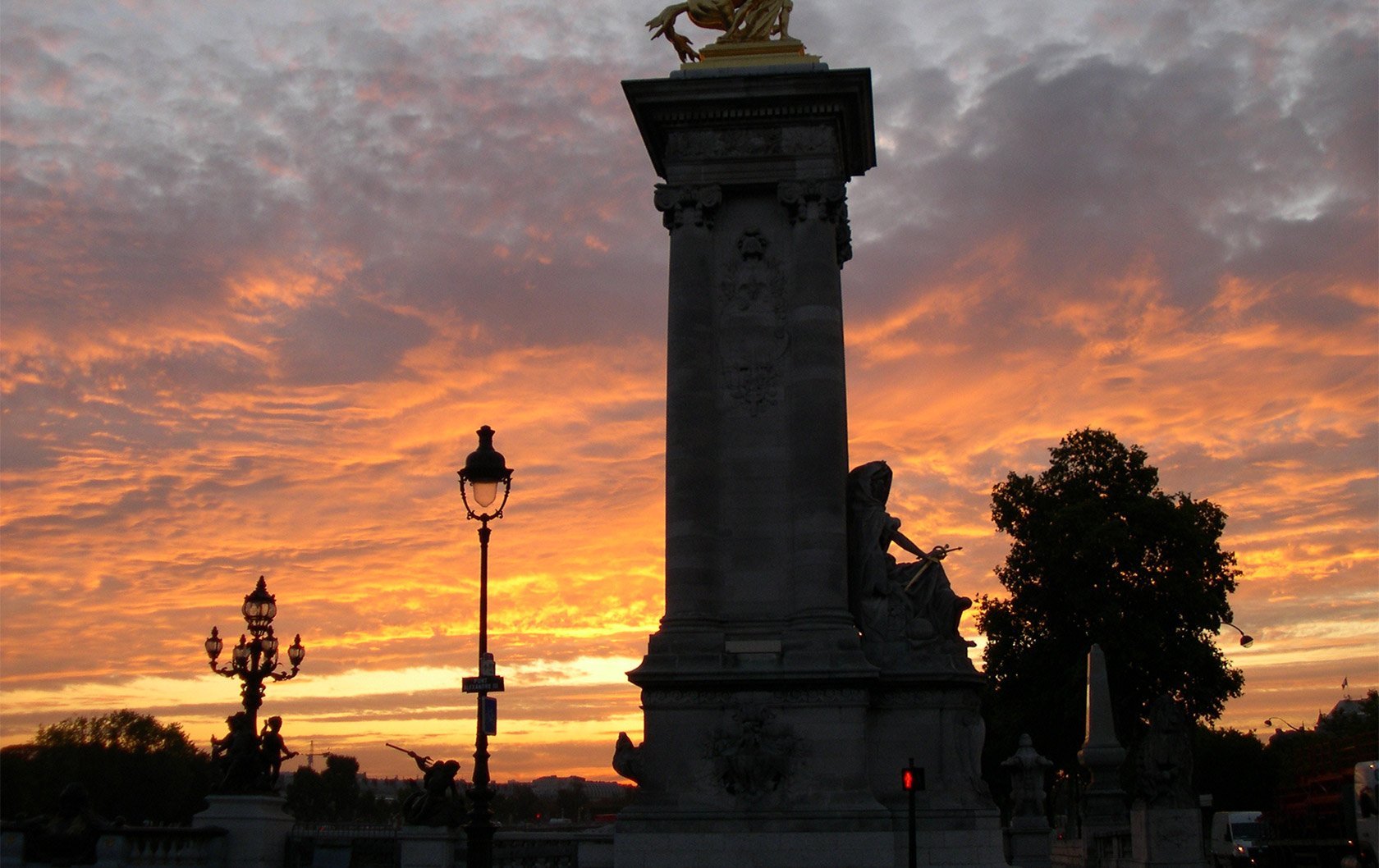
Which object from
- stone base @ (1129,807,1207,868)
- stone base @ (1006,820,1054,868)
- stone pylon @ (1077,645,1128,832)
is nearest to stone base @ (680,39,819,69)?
stone base @ (1129,807,1207,868)

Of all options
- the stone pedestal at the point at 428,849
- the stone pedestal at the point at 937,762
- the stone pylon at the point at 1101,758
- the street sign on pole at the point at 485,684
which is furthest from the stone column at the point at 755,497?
the stone pylon at the point at 1101,758

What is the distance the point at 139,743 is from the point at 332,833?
84.2m

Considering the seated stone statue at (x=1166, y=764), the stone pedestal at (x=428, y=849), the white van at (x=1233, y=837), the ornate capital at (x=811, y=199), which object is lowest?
the white van at (x=1233, y=837)

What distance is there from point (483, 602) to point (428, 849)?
4.55 meters

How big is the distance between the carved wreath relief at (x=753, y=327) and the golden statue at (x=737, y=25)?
3603mm

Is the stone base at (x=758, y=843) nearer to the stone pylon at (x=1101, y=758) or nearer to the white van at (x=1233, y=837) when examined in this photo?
the stone pylon at (x=1101, y=758)

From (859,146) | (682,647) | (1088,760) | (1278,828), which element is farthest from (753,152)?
(1278,828)

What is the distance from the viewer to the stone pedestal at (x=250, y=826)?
23016 mm

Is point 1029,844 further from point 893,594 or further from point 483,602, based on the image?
point 483,602

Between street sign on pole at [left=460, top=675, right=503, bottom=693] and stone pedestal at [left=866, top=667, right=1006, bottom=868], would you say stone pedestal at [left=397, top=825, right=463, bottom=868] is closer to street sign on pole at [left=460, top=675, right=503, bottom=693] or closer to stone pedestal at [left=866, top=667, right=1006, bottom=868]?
street sign on pole at [left=460, top=675, right=503, bottom=693]

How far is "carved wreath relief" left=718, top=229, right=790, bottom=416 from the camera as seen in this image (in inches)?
1025

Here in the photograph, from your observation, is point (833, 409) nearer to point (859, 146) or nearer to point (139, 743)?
point (859, 146)

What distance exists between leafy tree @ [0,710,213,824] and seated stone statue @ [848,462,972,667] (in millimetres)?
53125

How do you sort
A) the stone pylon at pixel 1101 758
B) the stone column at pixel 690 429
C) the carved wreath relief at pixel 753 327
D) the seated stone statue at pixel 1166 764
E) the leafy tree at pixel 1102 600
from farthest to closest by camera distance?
the leafy tree at pixel 1102 600, the stone pylon at pixel 1101 758, the seated stone statue at pixel 1166 764, the carved wreath relief at pixel 753 327, the stone column at pixel 690 429
